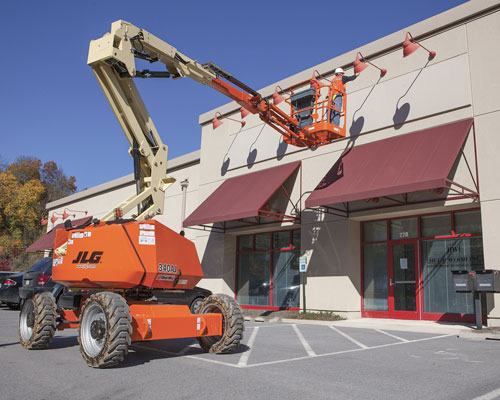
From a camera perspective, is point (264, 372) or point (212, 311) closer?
point (264, 372)

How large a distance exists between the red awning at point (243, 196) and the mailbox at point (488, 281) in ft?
23.7

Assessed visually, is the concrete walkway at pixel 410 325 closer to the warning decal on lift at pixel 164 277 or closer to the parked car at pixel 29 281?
the parked car at pixel 29 281

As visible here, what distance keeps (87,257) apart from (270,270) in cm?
1216

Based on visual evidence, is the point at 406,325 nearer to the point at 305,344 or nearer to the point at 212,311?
the point at 305,344

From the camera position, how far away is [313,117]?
15211 mm

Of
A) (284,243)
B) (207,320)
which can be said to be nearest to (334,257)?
(284,243)

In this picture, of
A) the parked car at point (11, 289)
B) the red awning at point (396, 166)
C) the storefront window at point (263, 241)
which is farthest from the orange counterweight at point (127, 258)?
the storefront window at point (263, 241)

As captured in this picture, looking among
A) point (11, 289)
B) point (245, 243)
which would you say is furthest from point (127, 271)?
point (245, 243)

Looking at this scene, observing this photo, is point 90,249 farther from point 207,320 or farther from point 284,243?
point 284,243

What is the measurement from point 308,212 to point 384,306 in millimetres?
4252

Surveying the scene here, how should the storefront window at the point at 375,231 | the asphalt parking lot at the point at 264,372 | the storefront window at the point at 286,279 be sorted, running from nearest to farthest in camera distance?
the asphalt parking lot at the point at 264,372, the storefront window at the point at 375,231, the storefront window at the point at 286,279

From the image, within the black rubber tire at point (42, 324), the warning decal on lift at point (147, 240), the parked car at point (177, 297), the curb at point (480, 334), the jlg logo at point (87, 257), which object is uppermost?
the warning decal on lift at point (147, 240)

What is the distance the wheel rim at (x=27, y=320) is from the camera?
7.89m

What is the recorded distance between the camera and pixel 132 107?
29.1 feet
